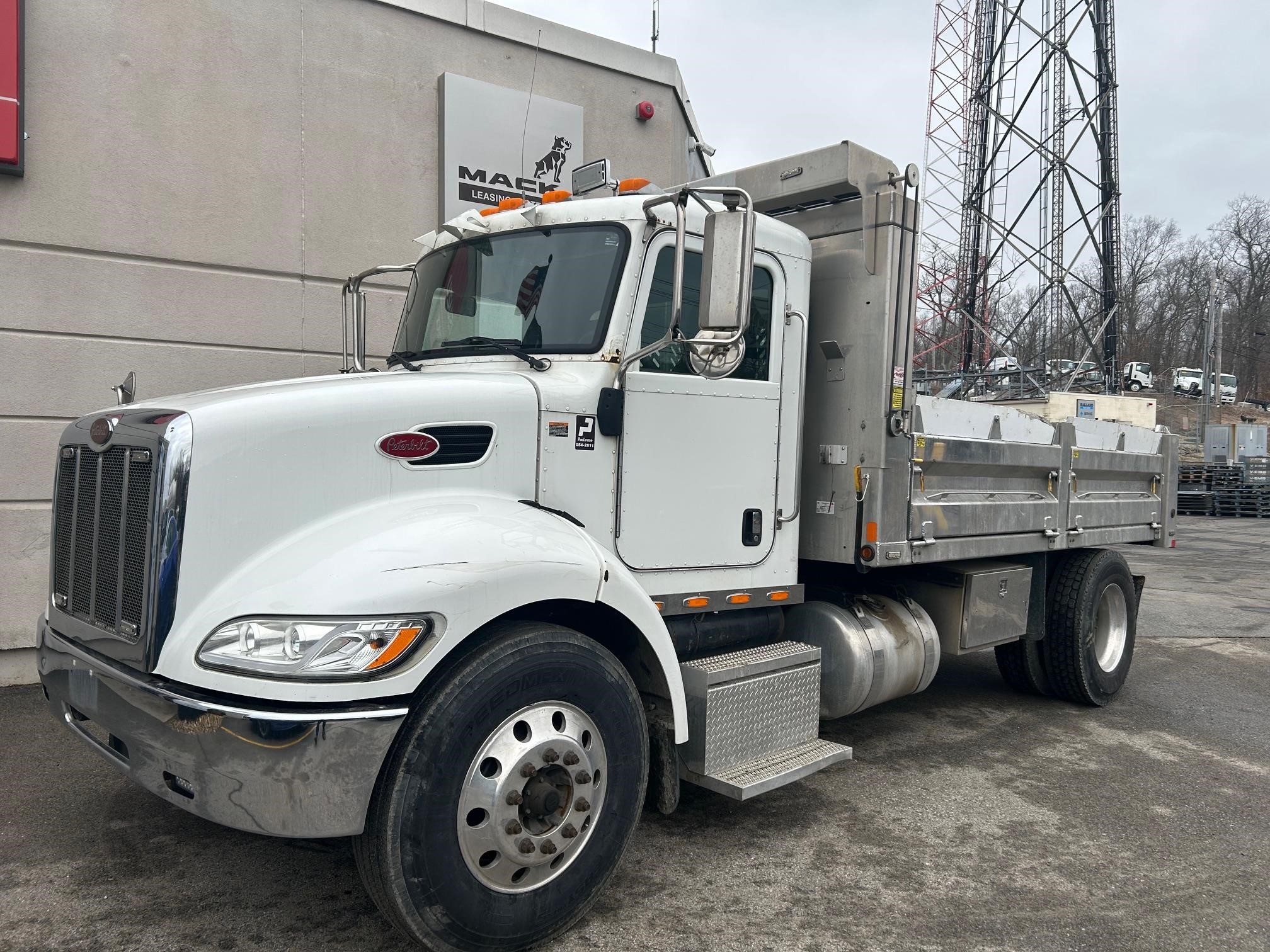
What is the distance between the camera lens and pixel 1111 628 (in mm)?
6746

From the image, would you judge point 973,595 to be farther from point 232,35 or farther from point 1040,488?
point 232,35

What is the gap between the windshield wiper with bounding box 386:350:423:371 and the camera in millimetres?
4039

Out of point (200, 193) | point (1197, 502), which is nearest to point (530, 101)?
point (200, 193)

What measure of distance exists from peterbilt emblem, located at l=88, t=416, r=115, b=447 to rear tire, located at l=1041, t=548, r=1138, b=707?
18.9 feet

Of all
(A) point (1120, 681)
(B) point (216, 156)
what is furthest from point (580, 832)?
(B) point (216, 156)

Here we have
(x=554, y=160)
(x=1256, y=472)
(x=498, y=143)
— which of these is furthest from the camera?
(x=1256, y=472)

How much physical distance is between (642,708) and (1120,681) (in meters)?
4.83

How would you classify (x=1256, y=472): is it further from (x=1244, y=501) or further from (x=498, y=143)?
(x=498, y=143)

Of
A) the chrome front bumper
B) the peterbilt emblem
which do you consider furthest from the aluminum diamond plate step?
the peterbilt emblem

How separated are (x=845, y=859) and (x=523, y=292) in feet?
8.88

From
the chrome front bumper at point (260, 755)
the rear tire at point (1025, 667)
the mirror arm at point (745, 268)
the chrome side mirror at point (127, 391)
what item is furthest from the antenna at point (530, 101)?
the chrome front bumper at point (260, 755)

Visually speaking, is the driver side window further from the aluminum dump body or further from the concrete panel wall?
the concrete panel wall

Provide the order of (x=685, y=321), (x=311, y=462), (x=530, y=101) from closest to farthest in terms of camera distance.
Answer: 1. (x=311, y=462)
2. (x=685, y=321)
3. (x=530, y=101)

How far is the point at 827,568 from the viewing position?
5.02 meters
